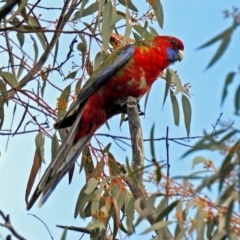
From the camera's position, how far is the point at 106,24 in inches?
113

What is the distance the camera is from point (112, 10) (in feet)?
9.51

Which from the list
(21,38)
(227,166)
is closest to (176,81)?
(21,38)

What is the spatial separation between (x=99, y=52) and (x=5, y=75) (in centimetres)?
53

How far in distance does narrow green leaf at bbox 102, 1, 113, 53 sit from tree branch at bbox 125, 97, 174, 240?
292 millimetres

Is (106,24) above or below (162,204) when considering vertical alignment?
above

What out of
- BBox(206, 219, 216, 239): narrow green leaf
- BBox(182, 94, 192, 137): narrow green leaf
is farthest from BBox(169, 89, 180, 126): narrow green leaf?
BBox(206, 219, 216, 239): narrow green leaf

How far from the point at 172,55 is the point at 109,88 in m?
0.47

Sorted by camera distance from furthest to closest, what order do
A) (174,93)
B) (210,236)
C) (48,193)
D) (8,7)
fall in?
(174,93)
(48,193)
(210,236)
(8,7)

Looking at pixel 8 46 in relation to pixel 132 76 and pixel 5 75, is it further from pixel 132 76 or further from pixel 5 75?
pixel 132 76

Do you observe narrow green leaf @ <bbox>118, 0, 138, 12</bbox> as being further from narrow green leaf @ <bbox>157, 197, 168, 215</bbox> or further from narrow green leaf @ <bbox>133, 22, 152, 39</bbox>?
narrow green leaf @ <bbox>157, 197, 168, 215</bbox>

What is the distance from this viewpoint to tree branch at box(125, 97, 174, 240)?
2174mm

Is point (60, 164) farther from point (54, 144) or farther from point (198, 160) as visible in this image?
point (198, 160)

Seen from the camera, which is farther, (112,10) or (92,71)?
(92,71)

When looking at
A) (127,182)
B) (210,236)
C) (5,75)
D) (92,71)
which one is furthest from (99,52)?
(210,236)
